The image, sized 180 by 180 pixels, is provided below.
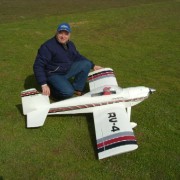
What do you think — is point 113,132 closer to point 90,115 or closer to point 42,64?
point 90,115

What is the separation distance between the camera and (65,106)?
8.09m

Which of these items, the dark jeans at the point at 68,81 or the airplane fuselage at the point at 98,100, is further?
the dark jeans at the point at 68,81

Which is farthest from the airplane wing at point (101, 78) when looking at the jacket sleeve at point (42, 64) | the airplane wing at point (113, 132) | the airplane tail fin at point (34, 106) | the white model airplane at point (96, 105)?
the airplane tail fin at point (34, 106)

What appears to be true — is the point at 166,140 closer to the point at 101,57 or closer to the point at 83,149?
the point at 83,149

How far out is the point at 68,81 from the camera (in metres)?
9.20

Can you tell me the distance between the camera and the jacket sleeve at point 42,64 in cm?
834

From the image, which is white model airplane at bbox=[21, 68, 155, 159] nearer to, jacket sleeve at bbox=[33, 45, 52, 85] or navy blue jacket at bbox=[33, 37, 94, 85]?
jacket sleeve at bbox=[33, 45, 52, 85]

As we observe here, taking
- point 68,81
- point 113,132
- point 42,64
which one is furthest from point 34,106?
point 113,132

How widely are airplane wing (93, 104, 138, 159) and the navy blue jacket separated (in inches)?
77.6

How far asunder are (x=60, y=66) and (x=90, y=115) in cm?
186

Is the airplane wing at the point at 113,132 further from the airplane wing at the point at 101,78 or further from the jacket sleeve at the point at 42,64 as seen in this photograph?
the jacket sleeve at the point at 42,64

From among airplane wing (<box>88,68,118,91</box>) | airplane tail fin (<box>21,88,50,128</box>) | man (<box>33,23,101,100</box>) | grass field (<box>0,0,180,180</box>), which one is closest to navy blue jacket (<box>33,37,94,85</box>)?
man (<box>33,23,101,100</box>)

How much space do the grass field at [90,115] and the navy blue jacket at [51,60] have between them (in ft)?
4.66

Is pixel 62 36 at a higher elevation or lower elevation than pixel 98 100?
higher
